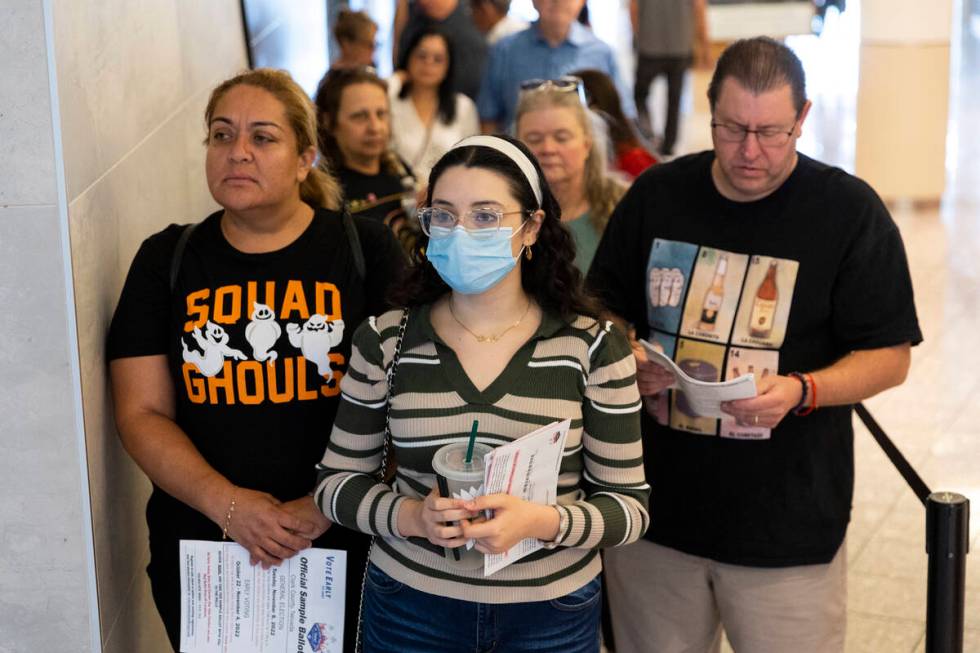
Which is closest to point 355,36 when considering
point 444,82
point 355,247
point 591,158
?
point 444,82

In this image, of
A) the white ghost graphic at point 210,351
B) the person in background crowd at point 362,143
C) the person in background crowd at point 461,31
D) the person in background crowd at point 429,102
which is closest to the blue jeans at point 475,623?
the white ghost graphic at point 210,351

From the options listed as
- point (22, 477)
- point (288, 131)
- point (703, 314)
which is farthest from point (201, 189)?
point (703, 314)

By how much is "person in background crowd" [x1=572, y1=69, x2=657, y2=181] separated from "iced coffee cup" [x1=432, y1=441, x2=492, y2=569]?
3.05 metres

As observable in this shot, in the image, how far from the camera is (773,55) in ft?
9.30

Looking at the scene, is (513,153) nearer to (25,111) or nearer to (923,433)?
(25,111)

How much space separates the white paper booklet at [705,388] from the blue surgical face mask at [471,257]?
49 centimetres

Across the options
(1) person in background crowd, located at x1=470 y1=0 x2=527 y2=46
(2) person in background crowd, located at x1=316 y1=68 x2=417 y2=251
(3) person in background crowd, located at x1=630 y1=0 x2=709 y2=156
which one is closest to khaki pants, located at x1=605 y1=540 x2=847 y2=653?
(2) person in background crowd, located at x1=316 y1=68 x2=417 y2=251

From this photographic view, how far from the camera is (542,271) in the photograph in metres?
2.61

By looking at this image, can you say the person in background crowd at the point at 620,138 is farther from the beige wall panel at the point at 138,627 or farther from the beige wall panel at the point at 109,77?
the beige wall panel at the point at 138,627

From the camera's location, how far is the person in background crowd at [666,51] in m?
11.8

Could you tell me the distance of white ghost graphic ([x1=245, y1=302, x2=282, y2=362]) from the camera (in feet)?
9.21

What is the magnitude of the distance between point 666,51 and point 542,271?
990cm

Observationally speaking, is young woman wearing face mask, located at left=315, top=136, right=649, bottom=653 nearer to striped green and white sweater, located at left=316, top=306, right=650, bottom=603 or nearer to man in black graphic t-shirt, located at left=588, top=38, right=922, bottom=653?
striped green and white sweater, located at left=316, top=306, right=650, bottom=603

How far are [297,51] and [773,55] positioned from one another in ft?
16.5
